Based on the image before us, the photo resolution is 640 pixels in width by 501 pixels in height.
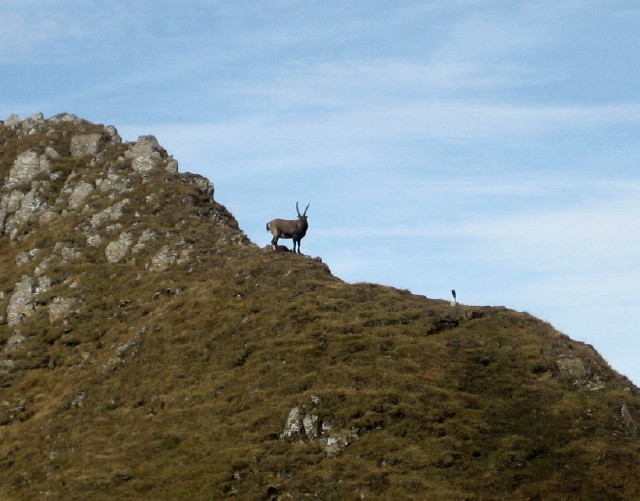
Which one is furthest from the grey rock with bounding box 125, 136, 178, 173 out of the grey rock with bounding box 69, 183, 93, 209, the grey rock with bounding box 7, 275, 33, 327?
the grey rock with bounding box 7, 275, 33, 327

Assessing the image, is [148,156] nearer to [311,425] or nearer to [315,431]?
[311,425]

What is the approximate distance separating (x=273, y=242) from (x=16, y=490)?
113 feet

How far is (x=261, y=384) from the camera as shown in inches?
2366

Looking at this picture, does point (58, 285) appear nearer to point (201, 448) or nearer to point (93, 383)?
point (93, 383)

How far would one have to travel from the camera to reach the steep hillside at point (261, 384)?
50.8 m

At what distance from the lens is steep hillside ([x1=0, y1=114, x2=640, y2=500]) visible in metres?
50.8

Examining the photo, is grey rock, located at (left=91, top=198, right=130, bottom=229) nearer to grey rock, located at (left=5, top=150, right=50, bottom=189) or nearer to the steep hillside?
the steep hillside

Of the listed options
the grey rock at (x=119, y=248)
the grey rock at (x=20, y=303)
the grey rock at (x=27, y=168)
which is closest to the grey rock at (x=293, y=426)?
the grey rock at (x=119, y=248)

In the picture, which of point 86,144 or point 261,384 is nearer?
point 261,384

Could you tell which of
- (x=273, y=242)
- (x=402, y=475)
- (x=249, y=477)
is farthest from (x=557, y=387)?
(x=273, y=242)

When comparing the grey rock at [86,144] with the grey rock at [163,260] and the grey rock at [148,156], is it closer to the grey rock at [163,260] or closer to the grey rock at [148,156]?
the grey rock at [148,156]

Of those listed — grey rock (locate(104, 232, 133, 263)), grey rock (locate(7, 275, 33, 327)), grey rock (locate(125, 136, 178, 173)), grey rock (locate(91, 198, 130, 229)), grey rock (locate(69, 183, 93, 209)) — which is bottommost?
grey rock (locate(7, 275, 33, 327))

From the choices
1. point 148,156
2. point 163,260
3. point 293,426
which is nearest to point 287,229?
point 163,260

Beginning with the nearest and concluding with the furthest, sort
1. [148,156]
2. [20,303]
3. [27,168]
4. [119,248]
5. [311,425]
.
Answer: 1. [311,425]
2. [20,303]
3. [119,248]
4. [148,156]
5. [27,168]
